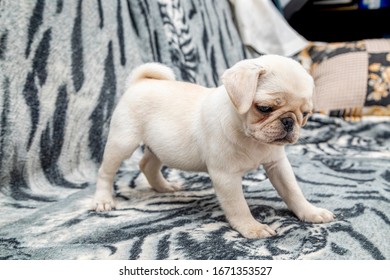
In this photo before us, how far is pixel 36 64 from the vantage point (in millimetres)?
1734

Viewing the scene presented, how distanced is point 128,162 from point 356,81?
4.24ft

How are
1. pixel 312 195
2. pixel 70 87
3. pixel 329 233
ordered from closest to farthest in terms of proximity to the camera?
→ pixel 329 233
pixel 312 195
pixel 70 87

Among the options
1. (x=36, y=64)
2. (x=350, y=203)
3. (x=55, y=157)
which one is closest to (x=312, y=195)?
(x=350, y=203)

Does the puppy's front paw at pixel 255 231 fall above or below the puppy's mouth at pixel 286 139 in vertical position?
below

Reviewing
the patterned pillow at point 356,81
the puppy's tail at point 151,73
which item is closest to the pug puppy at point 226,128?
the puppy's tail at point 151,73

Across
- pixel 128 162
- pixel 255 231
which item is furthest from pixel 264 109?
pixel 128 162

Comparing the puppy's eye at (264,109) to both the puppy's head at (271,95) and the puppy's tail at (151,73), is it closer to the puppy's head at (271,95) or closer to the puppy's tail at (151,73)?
the puppy's head at (271,95)

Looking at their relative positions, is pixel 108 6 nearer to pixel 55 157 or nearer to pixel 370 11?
pixel 55 157

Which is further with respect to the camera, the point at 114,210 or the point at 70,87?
the point at 70,87

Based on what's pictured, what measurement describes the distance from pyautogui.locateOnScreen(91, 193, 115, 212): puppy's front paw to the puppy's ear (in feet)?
2.02

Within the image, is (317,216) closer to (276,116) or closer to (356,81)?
(276,116)

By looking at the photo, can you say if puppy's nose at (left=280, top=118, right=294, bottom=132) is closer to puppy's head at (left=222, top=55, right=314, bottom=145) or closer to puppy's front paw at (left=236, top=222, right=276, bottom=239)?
puppy's head at (left=222, top=55, right=314, bottom=145)

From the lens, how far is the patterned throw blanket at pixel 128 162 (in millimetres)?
1107

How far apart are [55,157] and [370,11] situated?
7.40 feet
